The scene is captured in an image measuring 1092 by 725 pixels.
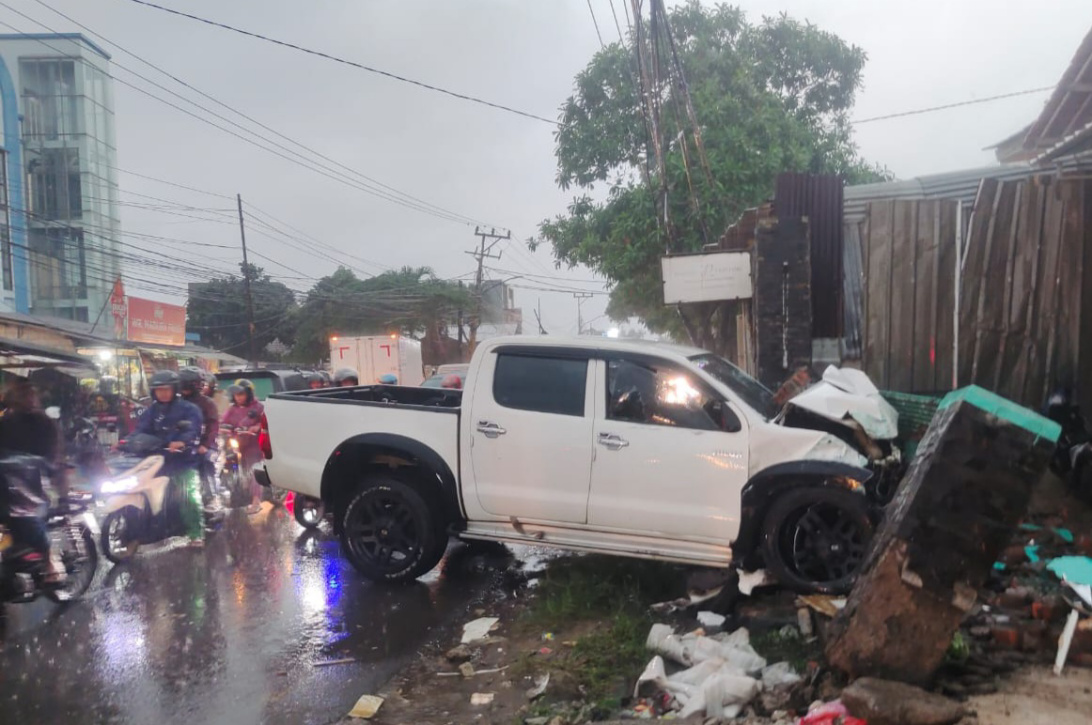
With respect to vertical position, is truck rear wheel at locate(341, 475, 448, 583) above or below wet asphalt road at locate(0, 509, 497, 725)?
above

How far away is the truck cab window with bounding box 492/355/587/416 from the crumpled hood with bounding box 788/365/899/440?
1508mm

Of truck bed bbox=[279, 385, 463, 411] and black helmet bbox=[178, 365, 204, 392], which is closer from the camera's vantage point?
truck bed bbox=[279, 385, 463, 411]

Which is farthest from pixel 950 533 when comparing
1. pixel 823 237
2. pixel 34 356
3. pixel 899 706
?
pixel 34 356

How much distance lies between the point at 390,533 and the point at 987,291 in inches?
222

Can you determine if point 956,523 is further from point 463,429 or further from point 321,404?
point 321,404

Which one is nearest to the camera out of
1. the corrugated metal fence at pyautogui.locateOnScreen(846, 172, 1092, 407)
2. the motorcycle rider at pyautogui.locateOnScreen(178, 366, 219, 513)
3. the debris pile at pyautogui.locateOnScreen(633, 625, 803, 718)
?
the debris pile at pyautogui.locateOnScreen(633, 625, 803, 718)

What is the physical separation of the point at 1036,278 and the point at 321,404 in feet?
20.4

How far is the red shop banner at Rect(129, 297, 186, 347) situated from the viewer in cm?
2989

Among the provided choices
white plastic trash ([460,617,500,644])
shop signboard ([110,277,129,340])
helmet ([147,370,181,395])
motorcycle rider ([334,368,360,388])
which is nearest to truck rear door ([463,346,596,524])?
white plastic trash ([460,617,500,644])

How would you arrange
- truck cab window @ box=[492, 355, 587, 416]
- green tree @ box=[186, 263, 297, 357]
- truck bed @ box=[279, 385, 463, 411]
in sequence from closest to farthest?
truck cab window @ box=[492, 355, 587, 416] → truck bed @ box=[279, 385, 463, 411] → green tree @ box=[186, 263, 297, 357]

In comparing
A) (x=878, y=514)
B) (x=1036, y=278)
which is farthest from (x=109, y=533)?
(x=1036, y=278)

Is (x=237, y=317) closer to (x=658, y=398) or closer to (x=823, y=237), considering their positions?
(x=823, y=237)

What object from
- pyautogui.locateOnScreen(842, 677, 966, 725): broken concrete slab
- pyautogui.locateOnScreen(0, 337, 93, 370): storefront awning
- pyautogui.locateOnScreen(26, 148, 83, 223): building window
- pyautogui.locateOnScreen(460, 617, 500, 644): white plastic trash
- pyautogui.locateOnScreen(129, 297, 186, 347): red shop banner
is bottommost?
pyautogui.locateOnScreen(460, 617, 500, 644): white plastic trash

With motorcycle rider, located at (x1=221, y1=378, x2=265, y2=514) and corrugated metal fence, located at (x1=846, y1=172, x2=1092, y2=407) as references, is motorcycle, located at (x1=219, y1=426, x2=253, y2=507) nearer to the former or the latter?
motorcycle rider, located at (x1=221, y1=378, x2=265, y2=514)
